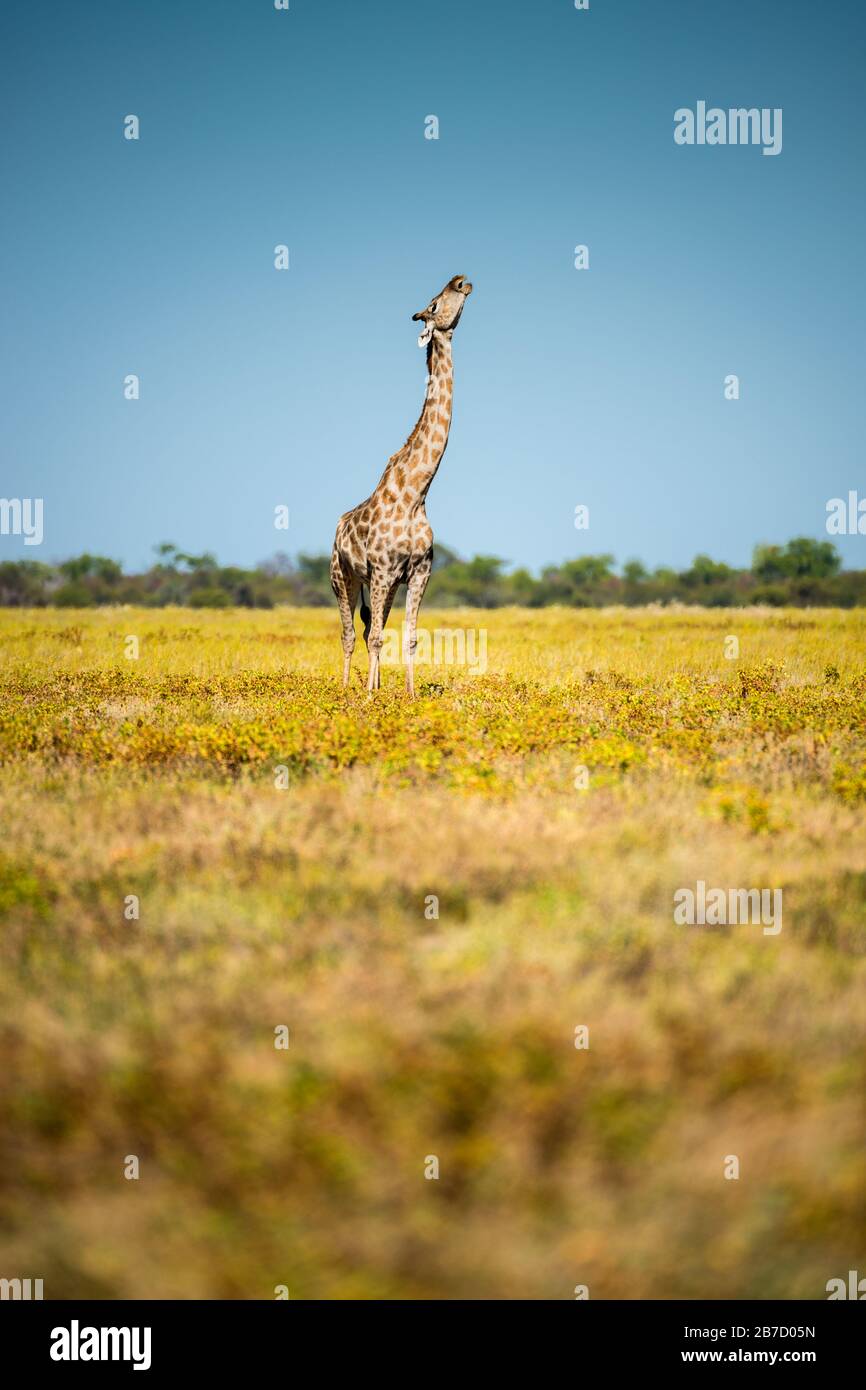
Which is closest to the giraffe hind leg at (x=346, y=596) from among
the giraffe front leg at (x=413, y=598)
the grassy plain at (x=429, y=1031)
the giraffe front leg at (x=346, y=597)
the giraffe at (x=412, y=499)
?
the giraffe front leg at (x=346, y=597)

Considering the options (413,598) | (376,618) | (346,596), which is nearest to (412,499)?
(413,598)

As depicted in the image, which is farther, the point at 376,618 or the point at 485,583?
the point at 485,583

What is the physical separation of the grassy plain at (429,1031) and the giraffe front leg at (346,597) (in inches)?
241

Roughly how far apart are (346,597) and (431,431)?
3.07 m

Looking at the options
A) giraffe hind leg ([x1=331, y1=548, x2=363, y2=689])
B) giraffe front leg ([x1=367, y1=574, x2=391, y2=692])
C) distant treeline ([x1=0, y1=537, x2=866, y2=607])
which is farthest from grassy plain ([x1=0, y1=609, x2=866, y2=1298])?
distant treeline ([x1=0, y1=537, x2=866, y2=607])

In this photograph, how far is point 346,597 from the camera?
14562 mm

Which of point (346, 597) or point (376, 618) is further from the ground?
point (346, 597)

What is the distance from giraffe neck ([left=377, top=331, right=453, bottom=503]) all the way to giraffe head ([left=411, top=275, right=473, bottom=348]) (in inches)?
5.5

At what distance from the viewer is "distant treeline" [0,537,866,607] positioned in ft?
239

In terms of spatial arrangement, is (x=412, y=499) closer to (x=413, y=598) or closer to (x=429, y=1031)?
(x=413, y=598)

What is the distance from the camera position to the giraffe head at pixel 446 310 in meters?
12.0

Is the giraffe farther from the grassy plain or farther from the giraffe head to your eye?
the grassy plain
